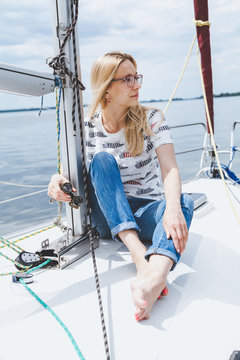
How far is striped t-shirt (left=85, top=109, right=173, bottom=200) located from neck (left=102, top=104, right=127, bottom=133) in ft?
0.08

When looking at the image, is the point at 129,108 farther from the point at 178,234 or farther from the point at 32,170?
the point at 32,170

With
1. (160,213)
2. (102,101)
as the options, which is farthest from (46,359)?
(102,101)

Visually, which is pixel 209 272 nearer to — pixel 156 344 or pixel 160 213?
pixel 160 213

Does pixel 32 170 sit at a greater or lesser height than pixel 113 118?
lesser

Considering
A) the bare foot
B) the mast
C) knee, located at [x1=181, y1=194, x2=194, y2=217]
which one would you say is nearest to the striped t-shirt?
the mast

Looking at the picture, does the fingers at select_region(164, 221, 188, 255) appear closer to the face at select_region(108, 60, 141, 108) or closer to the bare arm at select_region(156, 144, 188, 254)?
the bare arm at select_region(156, 144, 188, 254)

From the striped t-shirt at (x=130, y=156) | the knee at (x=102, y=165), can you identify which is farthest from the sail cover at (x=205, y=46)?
the knee at (x=102, y=165)

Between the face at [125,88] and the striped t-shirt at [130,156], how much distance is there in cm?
9

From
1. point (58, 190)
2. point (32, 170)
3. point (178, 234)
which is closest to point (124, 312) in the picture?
point (178, 234)

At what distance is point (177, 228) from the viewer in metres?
0.96

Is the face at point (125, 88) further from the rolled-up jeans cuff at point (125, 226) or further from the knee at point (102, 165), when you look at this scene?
the rolled-up jeans cuff at point (125, 226)

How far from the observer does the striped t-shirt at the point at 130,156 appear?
1259 millimetres

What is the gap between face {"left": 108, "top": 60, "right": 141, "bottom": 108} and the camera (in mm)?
1201

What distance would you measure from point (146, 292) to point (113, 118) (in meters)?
0.70
